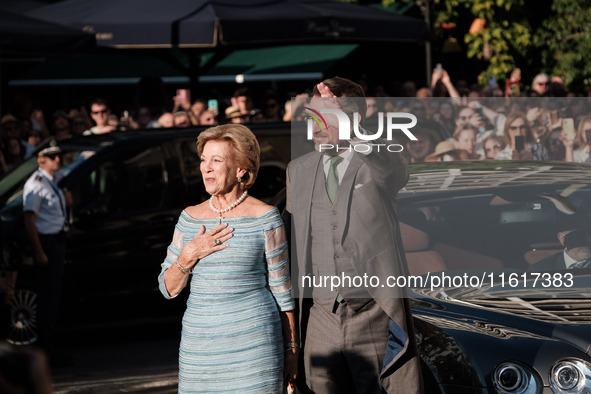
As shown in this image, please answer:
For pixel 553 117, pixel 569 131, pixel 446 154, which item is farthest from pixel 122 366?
pixel 553 117

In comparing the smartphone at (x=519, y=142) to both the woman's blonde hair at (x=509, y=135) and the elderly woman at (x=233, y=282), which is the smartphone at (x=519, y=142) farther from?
the elderly woman at (x=233, y=282)

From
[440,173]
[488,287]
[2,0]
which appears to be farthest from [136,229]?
[2,0]

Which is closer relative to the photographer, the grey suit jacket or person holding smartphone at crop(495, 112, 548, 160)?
the grey suit jacket

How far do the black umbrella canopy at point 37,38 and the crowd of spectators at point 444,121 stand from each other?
795mm

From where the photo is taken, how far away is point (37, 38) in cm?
1273

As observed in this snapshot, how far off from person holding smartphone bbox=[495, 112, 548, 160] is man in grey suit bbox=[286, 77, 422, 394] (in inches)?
154

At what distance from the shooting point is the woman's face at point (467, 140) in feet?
31.5

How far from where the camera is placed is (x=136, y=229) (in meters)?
9.75

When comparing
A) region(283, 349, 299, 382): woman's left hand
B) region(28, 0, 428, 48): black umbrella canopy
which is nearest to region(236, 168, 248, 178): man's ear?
region(283, 349, 299, 382): woman's left hand

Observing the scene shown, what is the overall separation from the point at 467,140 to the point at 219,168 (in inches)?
230

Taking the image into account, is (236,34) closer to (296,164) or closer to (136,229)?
(136,229)

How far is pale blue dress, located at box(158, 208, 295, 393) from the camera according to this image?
4.24m

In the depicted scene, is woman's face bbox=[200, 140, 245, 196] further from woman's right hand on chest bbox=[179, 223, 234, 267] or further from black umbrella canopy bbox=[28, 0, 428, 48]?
black umbrella canopy bbox=[28, 0, 428, 48]

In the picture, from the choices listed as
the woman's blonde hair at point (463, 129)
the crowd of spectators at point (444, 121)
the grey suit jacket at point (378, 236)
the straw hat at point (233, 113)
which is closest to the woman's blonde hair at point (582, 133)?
the crowd of spectators at point (444, 121)
